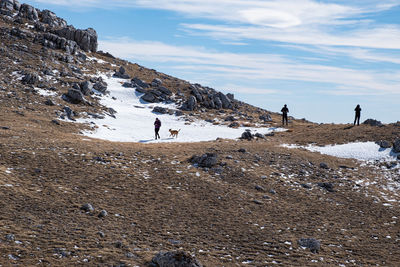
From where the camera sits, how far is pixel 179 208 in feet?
59.8

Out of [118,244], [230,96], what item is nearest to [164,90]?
[230,96]

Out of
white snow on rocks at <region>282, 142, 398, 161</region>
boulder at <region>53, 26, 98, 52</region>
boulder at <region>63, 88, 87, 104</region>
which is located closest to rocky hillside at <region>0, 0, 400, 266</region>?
white snow on rocks at <region>282, 142, 398, 161</region>

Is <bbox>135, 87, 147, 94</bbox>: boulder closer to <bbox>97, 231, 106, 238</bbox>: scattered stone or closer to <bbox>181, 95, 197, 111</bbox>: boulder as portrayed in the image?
<bbox>181, 95, 197, 111</bbox>: boulder

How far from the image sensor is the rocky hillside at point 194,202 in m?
13.3

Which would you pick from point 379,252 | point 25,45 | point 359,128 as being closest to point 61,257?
point 379,252

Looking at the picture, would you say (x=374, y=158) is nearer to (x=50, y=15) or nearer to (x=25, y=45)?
(x=25, y=45)

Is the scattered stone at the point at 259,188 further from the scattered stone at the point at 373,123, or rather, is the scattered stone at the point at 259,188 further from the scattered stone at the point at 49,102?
the scattered stone at the point at 49,102

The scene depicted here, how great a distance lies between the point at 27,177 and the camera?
1877cm

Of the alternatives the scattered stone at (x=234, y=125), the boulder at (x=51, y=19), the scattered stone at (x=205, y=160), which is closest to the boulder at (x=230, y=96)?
the scattered stone at (x=234, y=125)

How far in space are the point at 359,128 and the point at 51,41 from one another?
72.7m

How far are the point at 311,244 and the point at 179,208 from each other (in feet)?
23.6

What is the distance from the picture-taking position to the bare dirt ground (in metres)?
13.3

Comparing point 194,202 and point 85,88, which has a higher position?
point 85,88

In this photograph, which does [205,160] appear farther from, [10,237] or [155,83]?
[155,83]
